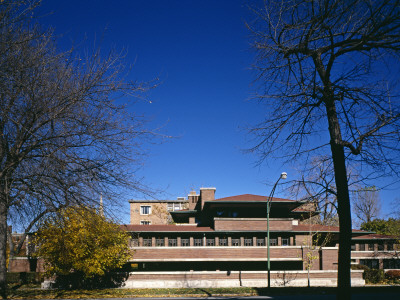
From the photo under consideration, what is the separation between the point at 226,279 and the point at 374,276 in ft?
56.3

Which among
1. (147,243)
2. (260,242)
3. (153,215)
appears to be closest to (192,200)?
(153,215)

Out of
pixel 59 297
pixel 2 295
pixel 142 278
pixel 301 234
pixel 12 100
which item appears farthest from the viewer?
pixel 301 234

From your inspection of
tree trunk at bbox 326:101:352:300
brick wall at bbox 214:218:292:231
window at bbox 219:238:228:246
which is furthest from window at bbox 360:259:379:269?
tree trunk at bbox 326:101:352:300

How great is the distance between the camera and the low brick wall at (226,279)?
31.0 metres

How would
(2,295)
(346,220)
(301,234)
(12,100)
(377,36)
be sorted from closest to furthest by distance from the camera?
(377,36), (346,220), (12,100), (2,295), (301,234)

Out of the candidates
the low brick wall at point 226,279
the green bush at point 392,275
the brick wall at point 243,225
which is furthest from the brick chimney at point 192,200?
the green bush at point 392,275

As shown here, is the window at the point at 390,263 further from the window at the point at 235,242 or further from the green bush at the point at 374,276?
the window at the point at 235,242

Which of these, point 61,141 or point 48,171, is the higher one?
point 61,141

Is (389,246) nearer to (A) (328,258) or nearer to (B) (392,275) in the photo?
(B) (392,275)

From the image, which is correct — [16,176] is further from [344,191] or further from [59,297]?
[59,297]

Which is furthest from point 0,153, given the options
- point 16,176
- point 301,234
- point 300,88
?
point 301,234

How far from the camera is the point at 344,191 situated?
6.10 m

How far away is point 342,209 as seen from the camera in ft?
19.8

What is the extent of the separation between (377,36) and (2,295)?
17.0 m
